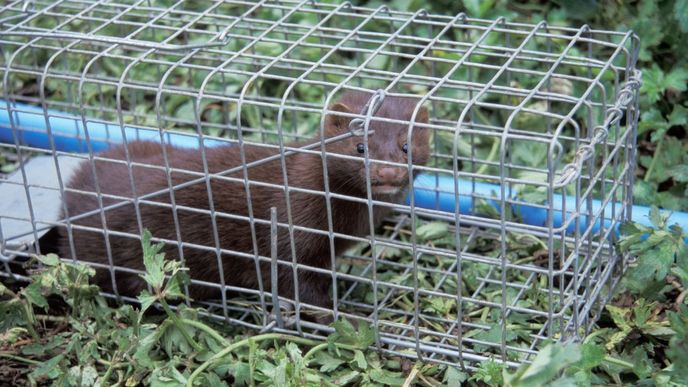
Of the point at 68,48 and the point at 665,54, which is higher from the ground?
the point at 68,48

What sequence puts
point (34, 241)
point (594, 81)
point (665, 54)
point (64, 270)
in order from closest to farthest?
point (594, 81) < point (64, 270) < point (34, 241) < point (665, 54)

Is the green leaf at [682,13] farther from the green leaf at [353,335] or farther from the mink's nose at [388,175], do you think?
the green leaf at [353,335]

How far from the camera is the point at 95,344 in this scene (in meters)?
3.79

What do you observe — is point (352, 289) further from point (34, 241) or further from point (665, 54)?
point (665, 54)

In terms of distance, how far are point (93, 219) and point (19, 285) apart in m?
0.51

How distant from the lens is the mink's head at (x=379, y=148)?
367 cm

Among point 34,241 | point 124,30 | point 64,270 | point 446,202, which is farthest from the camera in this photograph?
point 124,30

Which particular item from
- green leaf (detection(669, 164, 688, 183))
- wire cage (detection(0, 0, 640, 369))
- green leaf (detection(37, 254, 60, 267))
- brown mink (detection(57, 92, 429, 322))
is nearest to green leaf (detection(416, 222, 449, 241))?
wire cage (detection(0, 0, 640, 369))

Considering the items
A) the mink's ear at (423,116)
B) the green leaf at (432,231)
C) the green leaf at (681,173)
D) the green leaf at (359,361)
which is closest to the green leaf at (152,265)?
the green leaf at (359,361)

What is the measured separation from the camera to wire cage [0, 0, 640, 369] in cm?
337

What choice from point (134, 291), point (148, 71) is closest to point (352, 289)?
point (134, 291)

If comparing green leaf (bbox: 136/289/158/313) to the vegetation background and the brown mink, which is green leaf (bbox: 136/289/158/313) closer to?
the vegetation background

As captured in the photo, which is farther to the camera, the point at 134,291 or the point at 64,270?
the point at 134,291

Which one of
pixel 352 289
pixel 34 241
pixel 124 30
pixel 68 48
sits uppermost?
pixel 68 48
